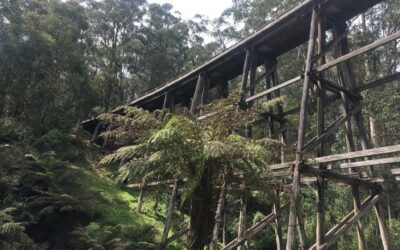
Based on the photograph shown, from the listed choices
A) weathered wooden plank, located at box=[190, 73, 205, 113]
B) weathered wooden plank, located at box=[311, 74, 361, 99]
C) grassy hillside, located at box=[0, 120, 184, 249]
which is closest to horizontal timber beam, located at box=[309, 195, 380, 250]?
weathered wooden plank, located at box=[311, 74, 361, 99]

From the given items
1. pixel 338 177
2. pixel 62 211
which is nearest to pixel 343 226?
pixel 338 177

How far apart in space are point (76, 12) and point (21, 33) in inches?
305

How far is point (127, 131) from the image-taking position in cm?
831

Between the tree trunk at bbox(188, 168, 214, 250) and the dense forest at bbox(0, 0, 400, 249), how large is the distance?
0.02 meters

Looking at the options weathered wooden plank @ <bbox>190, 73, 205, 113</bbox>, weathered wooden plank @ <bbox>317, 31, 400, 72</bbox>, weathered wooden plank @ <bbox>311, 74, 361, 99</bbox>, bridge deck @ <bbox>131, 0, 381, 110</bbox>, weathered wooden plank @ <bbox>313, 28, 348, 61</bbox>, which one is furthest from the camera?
weathered wooden plank @ <bbox>190, 73, 205, 113</bbox>

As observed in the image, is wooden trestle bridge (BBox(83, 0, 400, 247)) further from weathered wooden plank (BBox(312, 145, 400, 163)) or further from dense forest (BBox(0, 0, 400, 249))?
dense forest (BBox(0, 0, 400, 249))

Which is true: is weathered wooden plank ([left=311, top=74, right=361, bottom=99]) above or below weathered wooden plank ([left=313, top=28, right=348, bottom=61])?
below

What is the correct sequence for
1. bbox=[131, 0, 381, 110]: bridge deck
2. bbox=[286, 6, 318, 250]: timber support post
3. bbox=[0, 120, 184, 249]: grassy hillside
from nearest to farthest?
bbox=[286, 6, 318, 250]: timber support post < bbox=[131, 0, 381, 110]: bridge deck < bbox=[0, 120, 184, 249]: grassy hillside

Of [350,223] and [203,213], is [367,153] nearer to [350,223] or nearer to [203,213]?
A: [350,223]

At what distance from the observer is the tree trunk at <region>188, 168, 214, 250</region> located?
742 centimetres

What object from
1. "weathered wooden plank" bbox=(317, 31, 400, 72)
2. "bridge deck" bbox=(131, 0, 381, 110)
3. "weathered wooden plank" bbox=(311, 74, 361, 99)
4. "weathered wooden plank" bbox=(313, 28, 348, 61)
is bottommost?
"weathered wooden plank" bbox=(311, 74, 361, 99)

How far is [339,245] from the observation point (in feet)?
50.8

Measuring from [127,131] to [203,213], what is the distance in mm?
2466

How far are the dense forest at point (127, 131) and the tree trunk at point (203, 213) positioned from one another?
0.07ft
